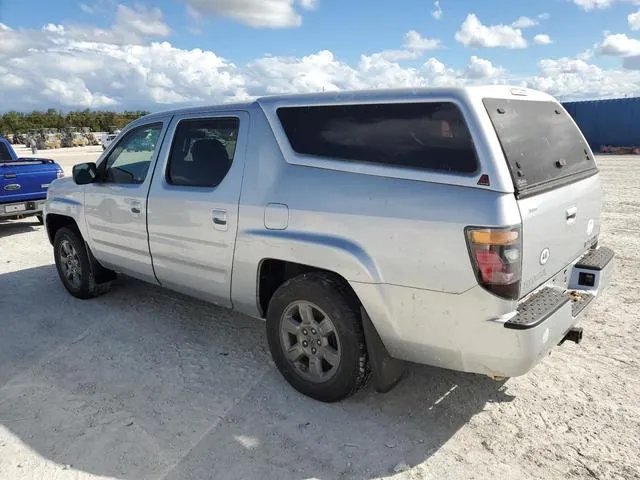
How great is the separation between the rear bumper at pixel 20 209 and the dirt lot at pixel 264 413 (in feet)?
15.3

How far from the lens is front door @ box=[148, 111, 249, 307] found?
370 centimetres

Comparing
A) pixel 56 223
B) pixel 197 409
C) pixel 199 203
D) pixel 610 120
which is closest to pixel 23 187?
pixel 56 223


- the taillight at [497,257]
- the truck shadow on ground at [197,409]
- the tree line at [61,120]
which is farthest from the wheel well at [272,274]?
the tree line at [61,120]

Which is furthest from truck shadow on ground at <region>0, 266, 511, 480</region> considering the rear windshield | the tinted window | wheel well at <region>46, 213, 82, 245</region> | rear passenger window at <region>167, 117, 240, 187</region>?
the tinted window

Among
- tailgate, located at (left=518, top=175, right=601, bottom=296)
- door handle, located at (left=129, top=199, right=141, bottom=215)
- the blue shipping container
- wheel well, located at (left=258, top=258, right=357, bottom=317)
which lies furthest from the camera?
the blue shipping container

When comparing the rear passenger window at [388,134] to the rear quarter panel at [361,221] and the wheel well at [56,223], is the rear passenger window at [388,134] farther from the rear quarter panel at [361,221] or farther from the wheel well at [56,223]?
the wheel well at [56,223]

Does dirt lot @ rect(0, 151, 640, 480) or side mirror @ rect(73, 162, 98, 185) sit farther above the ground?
side mirror @ rect(73, 162, 98, 185)

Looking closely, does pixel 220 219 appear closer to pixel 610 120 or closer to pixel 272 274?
pixel 272 274

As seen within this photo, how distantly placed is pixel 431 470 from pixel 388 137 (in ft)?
6.01

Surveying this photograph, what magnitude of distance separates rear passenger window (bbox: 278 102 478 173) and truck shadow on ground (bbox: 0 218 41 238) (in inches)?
307

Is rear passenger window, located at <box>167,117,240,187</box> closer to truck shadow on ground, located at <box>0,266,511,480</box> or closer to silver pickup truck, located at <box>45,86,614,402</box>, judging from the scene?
silver pickup truck, located at <box>45,86,614,402</box>

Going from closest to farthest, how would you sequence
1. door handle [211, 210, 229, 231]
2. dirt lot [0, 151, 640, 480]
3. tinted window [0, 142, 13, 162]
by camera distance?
dirt lot [0, 151, 640, 480], door handle [211, 210, 229, 231], tinted window [0, 142, 13, 162]

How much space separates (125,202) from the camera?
4.57 metres

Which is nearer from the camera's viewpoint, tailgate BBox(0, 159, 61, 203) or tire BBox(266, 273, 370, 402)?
tire BBox(266, 273, 370, 402)
